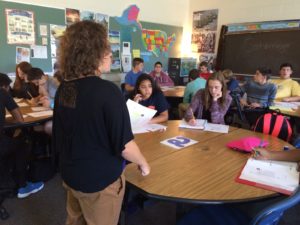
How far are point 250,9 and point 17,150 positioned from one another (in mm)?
5204

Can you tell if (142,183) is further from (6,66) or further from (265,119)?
(6,66)

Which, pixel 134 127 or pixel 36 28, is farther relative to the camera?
pixel 36 28

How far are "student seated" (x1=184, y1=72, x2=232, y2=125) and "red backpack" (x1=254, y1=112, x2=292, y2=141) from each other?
37 centimetres

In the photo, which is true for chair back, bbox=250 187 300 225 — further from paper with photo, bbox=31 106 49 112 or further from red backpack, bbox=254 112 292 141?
paper with photo, bbox=31 106 49 112

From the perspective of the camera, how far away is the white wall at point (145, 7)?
445cm

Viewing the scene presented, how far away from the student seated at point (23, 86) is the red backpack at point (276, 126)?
2728mm

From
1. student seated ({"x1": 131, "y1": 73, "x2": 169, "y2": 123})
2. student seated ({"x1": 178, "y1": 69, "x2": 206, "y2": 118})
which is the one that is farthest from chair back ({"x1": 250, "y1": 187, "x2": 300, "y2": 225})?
student seated ({"x1": 178, "y1": 69, "x2": 206, "y2": 118})

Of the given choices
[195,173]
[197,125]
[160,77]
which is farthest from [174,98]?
[195,173]

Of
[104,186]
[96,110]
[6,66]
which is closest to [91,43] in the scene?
[96,110]

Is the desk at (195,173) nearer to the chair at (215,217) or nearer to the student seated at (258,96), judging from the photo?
the chair at (215,217)

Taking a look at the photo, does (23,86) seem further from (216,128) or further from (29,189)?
(216,128)

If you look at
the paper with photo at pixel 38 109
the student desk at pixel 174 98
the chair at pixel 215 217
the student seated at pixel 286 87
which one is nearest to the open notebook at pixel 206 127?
the chair at pixel 215 217

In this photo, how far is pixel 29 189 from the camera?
8.06ft

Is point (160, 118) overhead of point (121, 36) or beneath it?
beneath
